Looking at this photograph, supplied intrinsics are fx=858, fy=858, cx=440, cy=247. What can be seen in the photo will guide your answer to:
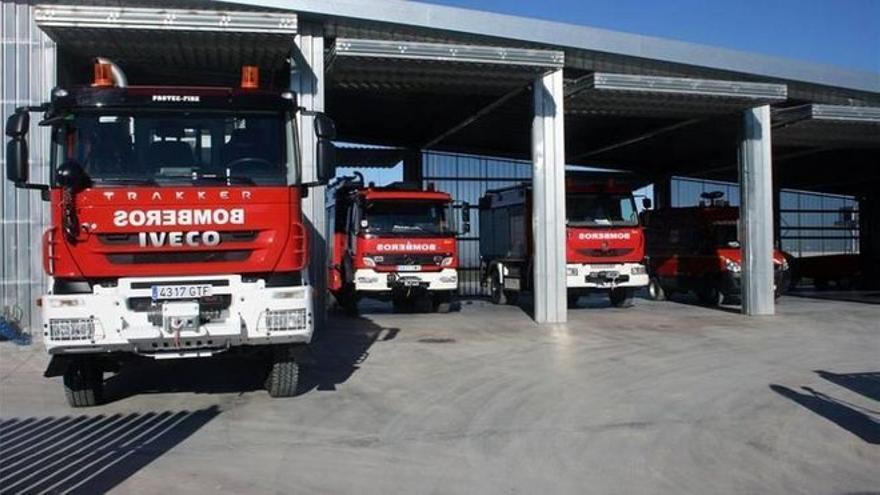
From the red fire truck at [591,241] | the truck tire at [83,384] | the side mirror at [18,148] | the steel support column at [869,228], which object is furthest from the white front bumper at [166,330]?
the steel support column at [869,228]

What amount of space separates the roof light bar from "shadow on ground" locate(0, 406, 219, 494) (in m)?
6.74

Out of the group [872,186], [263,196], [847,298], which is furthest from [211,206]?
[872,186]

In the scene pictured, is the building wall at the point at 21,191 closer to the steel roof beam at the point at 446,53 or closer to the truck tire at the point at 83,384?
the steel roof beam at the point at 446,53

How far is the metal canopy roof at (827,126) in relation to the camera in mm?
19203

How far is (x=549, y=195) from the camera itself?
1648cm

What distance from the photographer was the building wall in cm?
1361

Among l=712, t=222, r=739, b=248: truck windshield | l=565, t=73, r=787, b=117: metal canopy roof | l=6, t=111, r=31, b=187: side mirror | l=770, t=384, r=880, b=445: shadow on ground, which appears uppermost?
l=565, t=73, r=787, b=117: metal canopy roof

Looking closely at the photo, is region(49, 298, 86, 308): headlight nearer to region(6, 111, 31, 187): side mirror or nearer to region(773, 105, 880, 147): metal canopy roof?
region(6, 111, 31, 187): side mirror

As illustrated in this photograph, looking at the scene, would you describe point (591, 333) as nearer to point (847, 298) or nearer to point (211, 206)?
point (211, 206)

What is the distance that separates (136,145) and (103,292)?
4.87 ft

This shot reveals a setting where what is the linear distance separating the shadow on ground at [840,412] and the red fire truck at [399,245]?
368 inches

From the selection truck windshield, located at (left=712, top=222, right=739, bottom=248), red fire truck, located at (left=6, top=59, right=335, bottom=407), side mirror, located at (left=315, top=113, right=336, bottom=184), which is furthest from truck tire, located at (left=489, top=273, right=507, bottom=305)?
red fire truck, located at (left=6, top=59, right=335, bottom=407)

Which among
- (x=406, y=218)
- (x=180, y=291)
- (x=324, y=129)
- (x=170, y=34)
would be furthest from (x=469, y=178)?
(x=180, y=291)

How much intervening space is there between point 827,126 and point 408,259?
11399 millimetres
